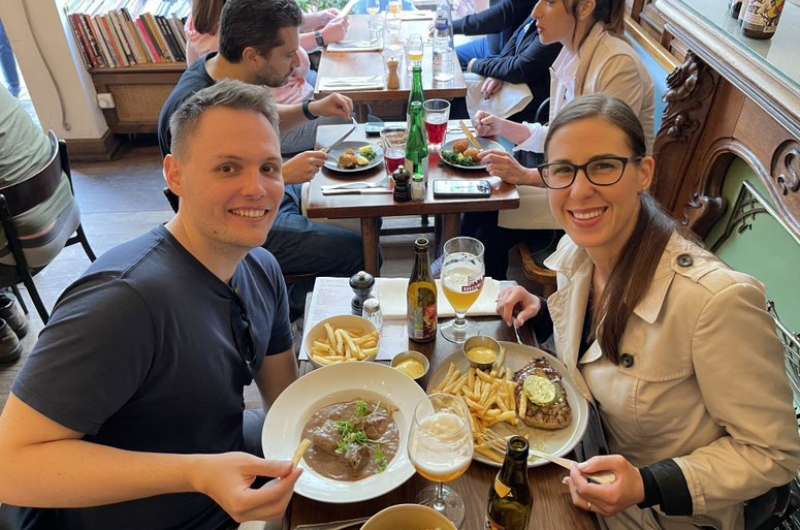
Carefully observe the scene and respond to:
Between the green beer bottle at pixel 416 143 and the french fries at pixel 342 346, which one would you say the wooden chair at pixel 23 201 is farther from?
the french fries at pixel 342 346

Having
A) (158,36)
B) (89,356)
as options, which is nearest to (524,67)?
(89,356)

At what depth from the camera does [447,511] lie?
1098 mm

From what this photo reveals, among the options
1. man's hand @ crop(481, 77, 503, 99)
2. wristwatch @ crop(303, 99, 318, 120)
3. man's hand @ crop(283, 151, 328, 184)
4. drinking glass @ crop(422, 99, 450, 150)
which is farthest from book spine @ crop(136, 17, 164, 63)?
drinking glass @ crop(422, 99, 450, 150)

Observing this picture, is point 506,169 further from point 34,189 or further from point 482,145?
point 34,189

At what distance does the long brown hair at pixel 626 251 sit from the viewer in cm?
129

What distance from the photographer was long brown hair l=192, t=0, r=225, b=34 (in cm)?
307

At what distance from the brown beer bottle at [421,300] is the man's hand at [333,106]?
1.49 meters

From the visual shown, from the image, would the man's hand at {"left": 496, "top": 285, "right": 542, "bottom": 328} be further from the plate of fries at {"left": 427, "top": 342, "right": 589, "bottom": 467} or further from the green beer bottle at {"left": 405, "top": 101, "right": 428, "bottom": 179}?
the green beer bottle at {"left": 405, "top": 101, "right": 428, "bottom": 179}

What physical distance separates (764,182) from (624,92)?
69cm

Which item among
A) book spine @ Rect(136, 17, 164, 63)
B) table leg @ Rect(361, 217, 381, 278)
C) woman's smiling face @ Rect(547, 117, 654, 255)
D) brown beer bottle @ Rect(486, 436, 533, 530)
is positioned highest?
woman's smiling face @ Rect(547, 117, 654, 255)

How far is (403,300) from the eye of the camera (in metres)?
1.66

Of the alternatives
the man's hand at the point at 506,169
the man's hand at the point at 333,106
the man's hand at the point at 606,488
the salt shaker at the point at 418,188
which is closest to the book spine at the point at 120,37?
the man's hand at the point at 333,106

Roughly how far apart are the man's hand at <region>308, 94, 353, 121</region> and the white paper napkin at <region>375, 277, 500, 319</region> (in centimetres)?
133

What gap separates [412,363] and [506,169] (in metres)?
1.16
